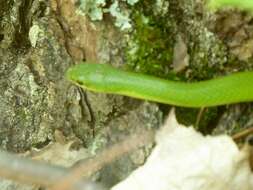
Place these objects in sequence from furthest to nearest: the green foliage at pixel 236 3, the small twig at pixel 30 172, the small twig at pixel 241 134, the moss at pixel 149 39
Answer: the moss at pixel 149 39 → the small twig at pixel 241 134 → the small twig at pixel 30 172 → the green foliage at pixel 236 3

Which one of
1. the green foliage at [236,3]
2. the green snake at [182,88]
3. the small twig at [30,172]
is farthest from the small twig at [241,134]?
the green foliage at [236,3]

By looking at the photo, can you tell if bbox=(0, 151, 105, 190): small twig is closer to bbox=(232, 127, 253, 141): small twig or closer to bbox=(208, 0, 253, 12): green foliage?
bbox=(208, 0, 253, 12): green foliage

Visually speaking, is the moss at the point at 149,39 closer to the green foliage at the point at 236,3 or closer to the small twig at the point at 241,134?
the small twig at the point at 241,134

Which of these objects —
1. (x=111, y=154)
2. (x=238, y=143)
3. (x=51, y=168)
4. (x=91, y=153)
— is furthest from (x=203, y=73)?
(x=111, y=154)

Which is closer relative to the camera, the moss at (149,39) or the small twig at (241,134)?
the small twig at (241,134)

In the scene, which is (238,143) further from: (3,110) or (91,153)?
(3,110)

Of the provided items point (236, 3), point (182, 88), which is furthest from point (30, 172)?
point (182, 88)
